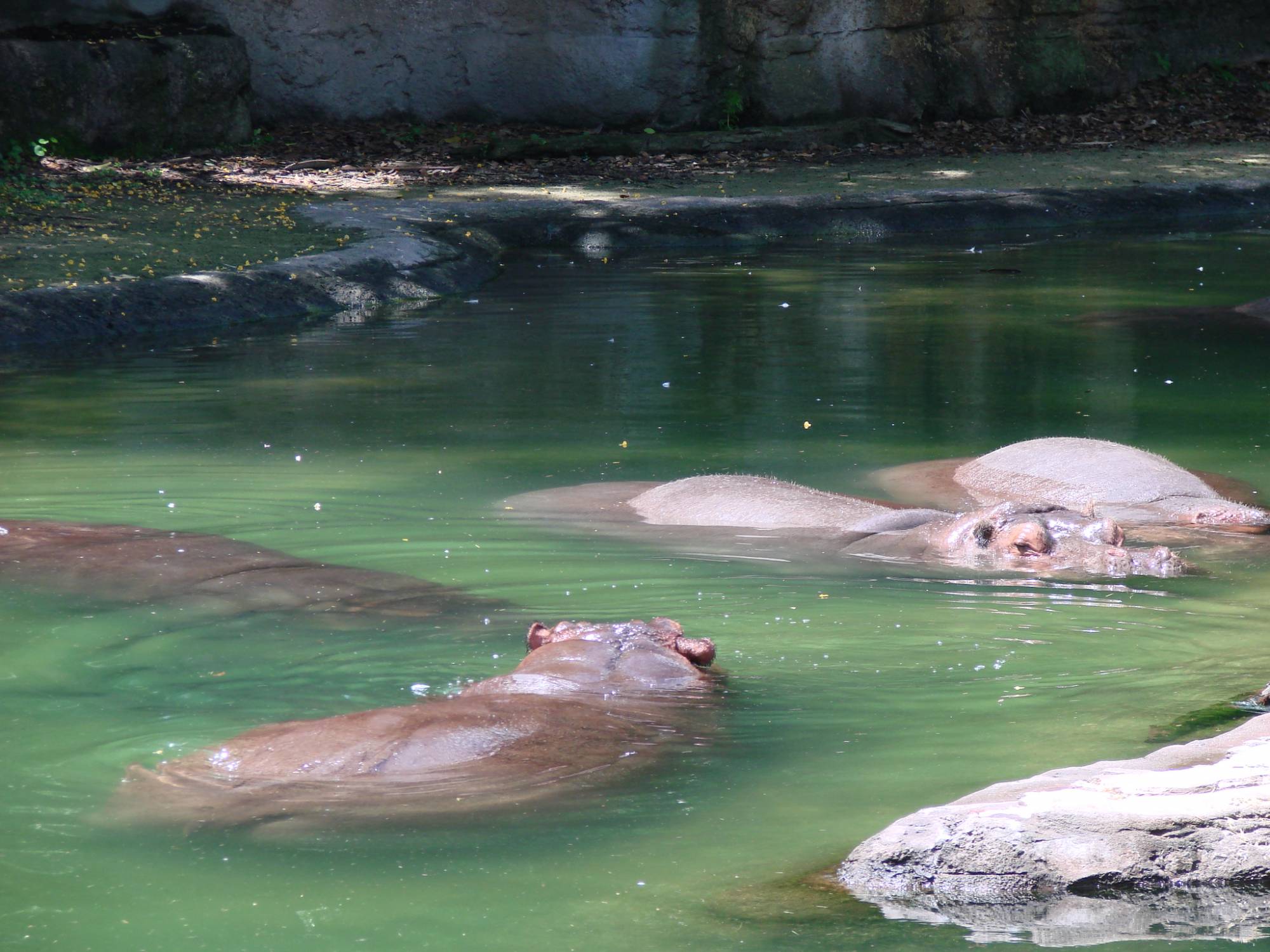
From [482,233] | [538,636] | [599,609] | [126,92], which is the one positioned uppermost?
[126,92]

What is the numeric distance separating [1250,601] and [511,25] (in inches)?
631

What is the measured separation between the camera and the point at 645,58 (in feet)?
67.2

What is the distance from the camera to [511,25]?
797 inches

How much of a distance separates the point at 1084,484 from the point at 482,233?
28.4ft

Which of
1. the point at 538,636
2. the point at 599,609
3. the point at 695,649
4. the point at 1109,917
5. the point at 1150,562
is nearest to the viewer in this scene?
the point at 1109,917

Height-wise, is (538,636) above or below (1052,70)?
below

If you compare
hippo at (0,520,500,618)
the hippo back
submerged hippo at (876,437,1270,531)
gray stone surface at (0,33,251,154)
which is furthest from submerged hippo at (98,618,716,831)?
gray stone surface at (0,33,251,154)

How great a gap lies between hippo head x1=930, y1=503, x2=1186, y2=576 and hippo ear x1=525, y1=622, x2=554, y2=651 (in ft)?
6.00

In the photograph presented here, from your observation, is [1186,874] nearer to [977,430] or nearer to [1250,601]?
[1250,601]

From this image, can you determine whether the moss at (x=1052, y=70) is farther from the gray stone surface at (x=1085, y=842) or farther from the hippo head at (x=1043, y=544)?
the gray stone surface at (x=1085, y=842)

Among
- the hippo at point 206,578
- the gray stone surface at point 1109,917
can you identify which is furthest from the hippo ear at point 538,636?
the gray stone surface at point 1109,917

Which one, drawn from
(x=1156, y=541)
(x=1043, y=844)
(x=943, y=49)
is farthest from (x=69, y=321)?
(x=943, y=49)

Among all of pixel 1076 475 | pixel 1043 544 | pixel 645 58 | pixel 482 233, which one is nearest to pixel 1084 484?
pixel 1076 475

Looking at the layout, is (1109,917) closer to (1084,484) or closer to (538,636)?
(538,636)
